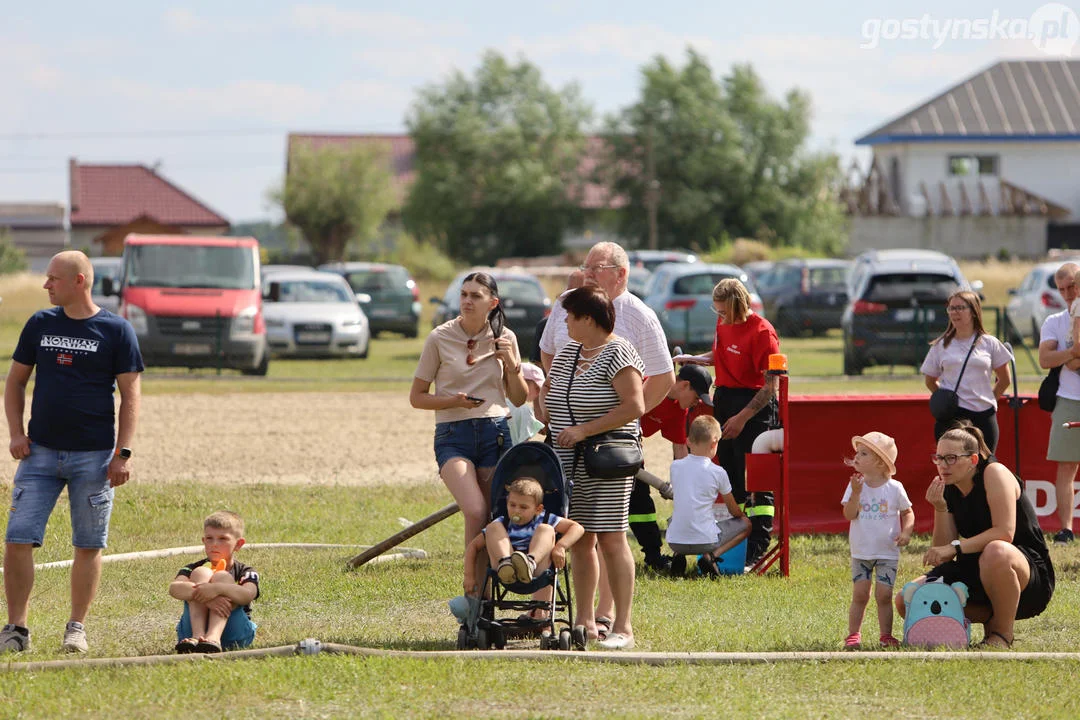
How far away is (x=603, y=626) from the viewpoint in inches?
308

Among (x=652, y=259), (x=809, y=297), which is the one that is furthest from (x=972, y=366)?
(x=652, y=259)

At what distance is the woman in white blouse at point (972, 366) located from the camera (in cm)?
1052

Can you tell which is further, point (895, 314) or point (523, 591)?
point (895, 314)

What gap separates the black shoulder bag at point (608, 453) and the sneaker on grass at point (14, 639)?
2.63m

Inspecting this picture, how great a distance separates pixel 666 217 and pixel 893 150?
10.1 m

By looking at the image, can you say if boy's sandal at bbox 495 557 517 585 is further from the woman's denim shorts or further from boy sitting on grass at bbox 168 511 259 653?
boy sitting on grass at bbox 168 511 259 653

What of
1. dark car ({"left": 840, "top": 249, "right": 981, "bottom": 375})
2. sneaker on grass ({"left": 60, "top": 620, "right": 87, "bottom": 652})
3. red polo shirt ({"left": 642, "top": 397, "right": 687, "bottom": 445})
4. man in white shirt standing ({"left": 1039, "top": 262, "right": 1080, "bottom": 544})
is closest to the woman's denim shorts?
sneaker on grass ({"left": 60, "top": 620, "right": 87, "bottom": 652})

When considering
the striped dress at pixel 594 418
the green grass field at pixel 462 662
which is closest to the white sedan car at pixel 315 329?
the green grass field at pixel 462 662

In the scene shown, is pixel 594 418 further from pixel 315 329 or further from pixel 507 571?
pixel 315 329

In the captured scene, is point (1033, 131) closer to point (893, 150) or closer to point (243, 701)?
point (893, 150)

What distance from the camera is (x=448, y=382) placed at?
26.7 feet

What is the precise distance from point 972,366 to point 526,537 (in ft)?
14.1

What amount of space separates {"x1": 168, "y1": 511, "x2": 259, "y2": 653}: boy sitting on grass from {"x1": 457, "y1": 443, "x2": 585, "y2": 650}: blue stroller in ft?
3.30

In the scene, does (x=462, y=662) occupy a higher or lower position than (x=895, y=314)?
lower
